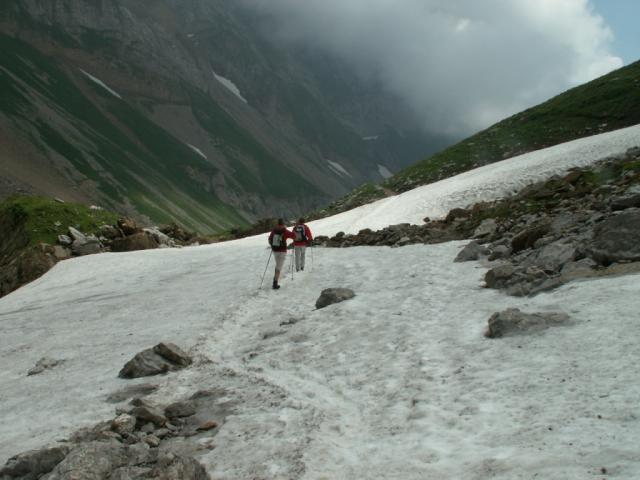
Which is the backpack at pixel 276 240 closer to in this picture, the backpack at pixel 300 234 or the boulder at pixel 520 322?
the backpack at pixel 300 234

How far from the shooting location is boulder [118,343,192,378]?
13.1 metres

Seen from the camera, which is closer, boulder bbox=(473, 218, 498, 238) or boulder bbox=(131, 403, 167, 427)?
boulder bbox=(131, 403, 167, 427)

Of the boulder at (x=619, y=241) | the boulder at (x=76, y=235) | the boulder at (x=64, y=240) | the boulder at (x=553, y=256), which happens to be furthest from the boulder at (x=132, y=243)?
the boulder at (x=619, y=241)

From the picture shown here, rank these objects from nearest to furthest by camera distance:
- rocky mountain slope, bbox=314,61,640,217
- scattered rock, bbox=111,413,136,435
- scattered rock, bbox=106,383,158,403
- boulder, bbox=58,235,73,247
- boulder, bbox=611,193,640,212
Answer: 1. scattered rock, bbox=111,413,136,435
2. scattered rock, bbox=106,383,158,403
3. boulder, bbox=611,193,640,212
4. boulder, bbox=58,235,73,247
5. rocky mountain slope, bbox=314,61,640,217

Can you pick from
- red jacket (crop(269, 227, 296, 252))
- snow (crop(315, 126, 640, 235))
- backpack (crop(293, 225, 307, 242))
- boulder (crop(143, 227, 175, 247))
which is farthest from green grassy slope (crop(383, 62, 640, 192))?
red jacket (crop(269, 227, 296, 252))

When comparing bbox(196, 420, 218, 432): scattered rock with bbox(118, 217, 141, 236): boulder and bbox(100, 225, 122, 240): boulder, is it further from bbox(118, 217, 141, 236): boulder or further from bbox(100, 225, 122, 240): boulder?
bbox(118, 217, 141, 236): boulder

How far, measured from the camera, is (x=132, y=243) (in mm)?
39469

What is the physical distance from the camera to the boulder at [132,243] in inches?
1551

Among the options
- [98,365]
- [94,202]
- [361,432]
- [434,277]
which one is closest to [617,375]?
[361,432]

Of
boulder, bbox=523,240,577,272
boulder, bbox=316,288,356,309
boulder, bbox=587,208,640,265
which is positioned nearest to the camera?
boulder, bbox=587,208,640,265

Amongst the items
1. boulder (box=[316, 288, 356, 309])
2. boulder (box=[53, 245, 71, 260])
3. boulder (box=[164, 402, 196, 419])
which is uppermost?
boulder (box=[53, 245, 71, 260])

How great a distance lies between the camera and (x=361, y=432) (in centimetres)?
889

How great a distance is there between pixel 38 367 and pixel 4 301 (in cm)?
1527

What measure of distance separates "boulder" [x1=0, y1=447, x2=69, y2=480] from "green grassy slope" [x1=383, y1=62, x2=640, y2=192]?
52.3 m
